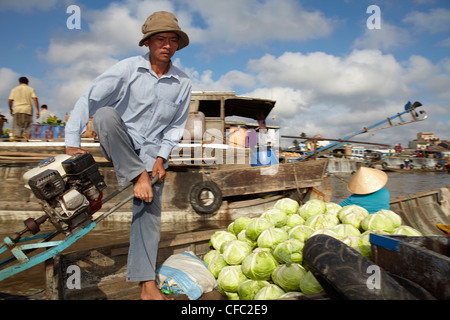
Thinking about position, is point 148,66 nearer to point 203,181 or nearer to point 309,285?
point 309,285

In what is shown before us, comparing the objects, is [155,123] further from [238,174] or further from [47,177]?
[238,174]

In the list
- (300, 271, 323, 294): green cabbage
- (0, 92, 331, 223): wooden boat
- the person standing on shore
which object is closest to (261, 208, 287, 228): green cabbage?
(300, 271, 323, 294): green cabbage

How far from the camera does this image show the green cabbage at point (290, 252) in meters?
2.33

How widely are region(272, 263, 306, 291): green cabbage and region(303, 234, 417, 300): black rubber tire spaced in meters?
0.68

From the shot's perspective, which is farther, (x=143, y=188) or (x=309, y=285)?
(x=143, y=188)

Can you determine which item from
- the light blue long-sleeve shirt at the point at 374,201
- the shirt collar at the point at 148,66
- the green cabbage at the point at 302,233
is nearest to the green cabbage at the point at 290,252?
the green cabbage at the point at 302,233

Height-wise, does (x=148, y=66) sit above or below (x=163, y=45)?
below

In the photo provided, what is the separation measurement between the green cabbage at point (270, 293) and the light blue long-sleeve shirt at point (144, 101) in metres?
1.47

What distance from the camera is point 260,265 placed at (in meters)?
2.49

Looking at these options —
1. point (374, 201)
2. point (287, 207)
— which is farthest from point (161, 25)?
point (374, 201)

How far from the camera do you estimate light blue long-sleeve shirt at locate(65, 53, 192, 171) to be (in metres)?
2.12

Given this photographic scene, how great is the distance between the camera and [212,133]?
8031 mm

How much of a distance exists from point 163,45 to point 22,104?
26.0 feet

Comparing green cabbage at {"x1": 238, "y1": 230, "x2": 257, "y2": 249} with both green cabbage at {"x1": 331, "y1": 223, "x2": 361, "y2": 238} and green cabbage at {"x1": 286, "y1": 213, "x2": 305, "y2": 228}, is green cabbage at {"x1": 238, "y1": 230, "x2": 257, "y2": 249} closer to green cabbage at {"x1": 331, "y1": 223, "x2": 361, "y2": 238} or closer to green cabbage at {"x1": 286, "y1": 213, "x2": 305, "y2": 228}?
green cabbage at {"x1": 286, "y1": 213, "x2": 305, "y2": 228}
